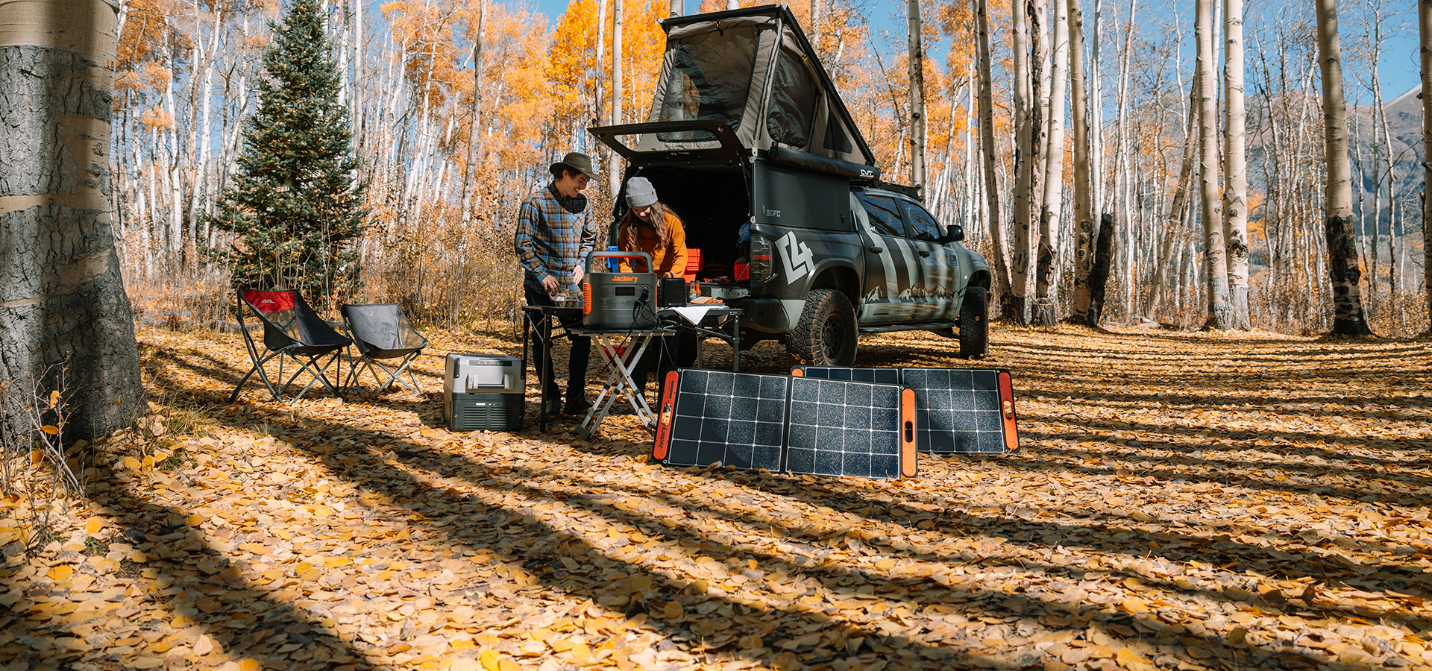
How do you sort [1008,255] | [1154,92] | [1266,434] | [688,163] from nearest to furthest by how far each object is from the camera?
[1266,434] < [688,163] < [1008,255] < [1154,92]

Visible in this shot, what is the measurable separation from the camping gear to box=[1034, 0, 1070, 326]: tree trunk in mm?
9867

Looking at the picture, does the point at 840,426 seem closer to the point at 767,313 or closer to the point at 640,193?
the point at 767,313

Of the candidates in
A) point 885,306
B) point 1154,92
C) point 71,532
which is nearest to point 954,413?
point 885,306

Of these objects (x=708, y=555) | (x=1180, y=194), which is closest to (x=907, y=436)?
(x=708, y=555)

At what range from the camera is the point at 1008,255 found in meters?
14.2

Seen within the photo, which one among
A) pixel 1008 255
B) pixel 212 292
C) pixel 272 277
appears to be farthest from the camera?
pixel 1008 255

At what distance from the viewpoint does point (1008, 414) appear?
4809mm

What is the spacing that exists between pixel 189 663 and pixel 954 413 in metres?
3.97

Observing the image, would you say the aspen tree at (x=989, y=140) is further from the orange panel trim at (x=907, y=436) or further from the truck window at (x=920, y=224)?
the orange panel trim at (x=907, y=436)

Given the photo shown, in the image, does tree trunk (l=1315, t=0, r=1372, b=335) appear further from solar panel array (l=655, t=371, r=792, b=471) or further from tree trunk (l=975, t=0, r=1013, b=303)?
solar panel array (l=655, t=371, r=792, b=471)

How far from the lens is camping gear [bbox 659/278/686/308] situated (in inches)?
198

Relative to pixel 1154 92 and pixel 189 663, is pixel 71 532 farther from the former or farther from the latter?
pixel 1154 92

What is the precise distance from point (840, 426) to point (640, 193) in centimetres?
213

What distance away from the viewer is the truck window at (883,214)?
7.54 m
